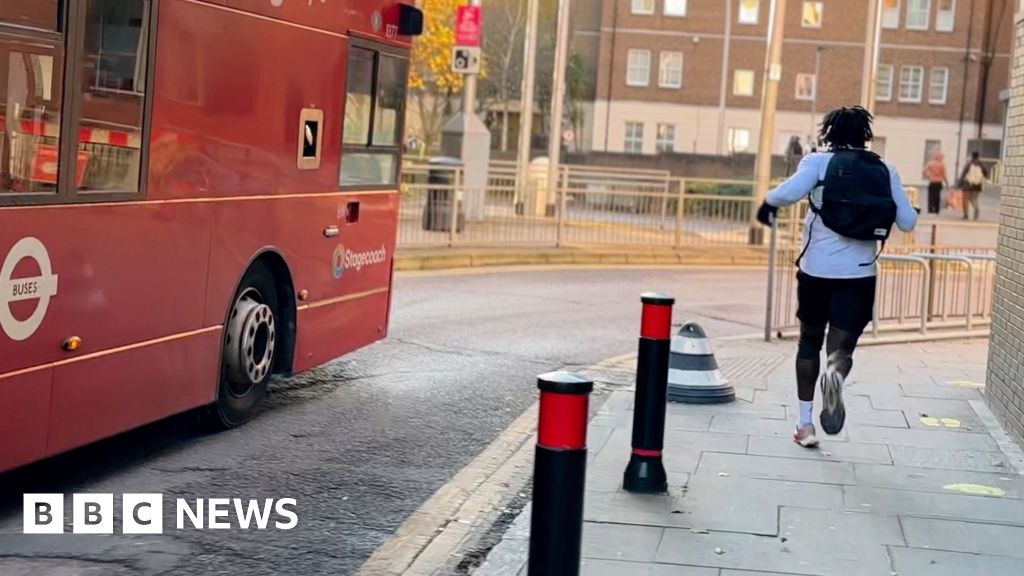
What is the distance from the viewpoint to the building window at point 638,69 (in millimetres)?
66688

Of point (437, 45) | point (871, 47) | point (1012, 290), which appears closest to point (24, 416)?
point (1012, 290)

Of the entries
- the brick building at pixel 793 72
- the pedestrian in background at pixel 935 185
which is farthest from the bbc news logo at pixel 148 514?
the brick building at pixel 793 72

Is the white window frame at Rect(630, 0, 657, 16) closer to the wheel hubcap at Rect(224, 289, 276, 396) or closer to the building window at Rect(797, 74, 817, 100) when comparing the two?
the building window at Rect(797, 74, 817, 100)

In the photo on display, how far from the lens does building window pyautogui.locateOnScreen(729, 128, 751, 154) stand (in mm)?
66188

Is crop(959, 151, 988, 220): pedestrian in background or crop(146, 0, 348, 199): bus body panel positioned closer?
crop(146, 0, 348, 199): bus body panel

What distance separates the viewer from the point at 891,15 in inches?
2562

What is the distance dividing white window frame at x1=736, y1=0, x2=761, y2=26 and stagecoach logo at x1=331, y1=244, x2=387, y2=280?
189ft

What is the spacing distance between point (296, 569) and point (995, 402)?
5269 mm

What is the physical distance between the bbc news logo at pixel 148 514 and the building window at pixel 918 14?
62967 millimetres

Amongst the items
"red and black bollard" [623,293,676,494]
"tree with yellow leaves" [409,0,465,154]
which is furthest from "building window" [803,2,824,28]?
"red and black bollard" [623,293,676,494]

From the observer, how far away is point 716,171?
171 feet

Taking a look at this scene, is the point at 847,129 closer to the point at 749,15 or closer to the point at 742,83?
the point at 749,15

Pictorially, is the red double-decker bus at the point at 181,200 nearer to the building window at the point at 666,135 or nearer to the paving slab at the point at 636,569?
the paving slab at the point at 636,569

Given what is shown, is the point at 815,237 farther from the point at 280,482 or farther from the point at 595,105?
the point at 595,105
